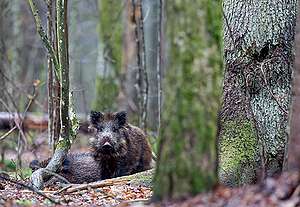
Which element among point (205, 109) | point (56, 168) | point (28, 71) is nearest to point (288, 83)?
point (205, 109)

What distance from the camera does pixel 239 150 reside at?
8.48 meters

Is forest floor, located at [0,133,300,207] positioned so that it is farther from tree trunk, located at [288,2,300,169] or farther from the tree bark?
the tree bark

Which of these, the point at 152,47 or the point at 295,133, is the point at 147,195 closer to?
the point at 295,133

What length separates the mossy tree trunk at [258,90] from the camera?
8.41 meters

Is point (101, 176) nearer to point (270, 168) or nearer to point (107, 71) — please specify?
point (270, 168)

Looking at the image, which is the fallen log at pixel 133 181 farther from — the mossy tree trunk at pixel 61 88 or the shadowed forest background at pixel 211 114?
the mossy tree trunk at pixel 61 88

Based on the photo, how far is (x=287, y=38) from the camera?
8.48m

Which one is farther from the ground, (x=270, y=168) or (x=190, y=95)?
(x=190, y=95)

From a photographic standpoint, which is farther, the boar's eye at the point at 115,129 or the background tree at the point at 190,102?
the boar's eye at the point at 115,129

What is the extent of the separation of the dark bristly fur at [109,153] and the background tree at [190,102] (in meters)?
4.89

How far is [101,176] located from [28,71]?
1625 cm

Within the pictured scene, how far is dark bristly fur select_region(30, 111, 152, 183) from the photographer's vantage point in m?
11.1

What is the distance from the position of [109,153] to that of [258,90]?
142 inches

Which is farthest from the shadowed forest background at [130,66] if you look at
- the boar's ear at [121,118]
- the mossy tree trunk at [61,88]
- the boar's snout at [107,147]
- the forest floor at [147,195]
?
the boar's snout at [107,147]
